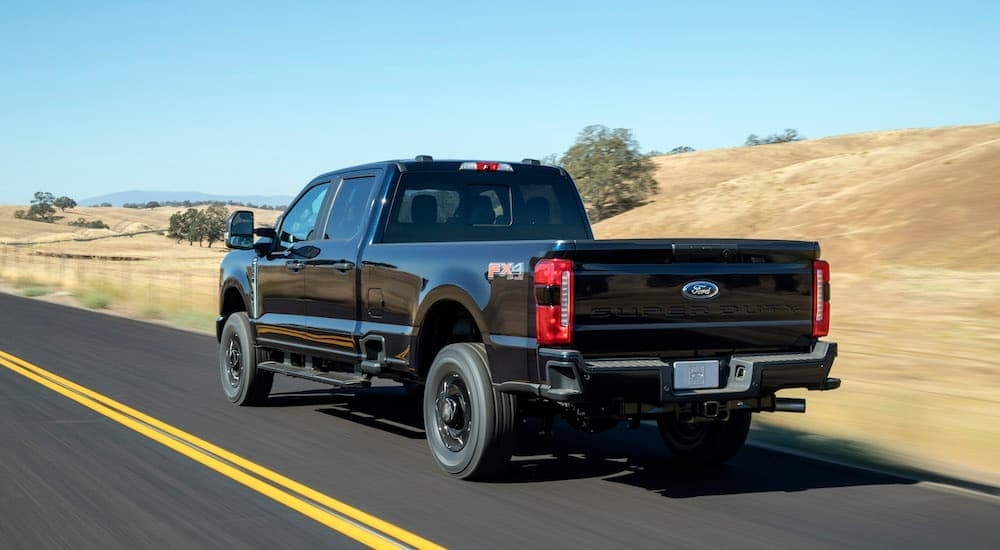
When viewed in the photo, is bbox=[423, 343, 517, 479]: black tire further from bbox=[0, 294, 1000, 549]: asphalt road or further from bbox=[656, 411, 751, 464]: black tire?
bbox=[656, 411, 751, 464]: black tire

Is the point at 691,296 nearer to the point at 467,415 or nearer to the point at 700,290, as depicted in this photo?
the point at 700,290

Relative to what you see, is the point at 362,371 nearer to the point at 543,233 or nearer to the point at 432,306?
the point at 432,306

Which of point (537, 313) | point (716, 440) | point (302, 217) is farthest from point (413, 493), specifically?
point (302, 217)

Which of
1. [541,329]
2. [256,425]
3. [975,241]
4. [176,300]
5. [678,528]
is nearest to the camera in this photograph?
[678,528]

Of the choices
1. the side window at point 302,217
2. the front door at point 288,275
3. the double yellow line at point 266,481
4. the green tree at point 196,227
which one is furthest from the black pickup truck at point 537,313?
the green tree at point 196,227

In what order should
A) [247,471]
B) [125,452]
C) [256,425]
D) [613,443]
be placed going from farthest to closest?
[256,425] → [613,443] → [125,452] → [247,471]

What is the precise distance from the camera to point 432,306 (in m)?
7.96

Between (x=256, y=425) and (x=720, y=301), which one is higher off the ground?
(x=720, y=301)

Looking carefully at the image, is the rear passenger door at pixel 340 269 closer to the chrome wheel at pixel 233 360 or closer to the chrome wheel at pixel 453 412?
the chrome wheel at pixel 453 412

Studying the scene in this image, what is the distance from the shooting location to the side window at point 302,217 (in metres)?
10.1

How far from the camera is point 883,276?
3116 centimetres

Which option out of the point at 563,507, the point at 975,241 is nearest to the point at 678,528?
the point at 563,507

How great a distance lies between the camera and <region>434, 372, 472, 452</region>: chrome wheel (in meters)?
7.59

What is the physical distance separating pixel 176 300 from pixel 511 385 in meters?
23.7
